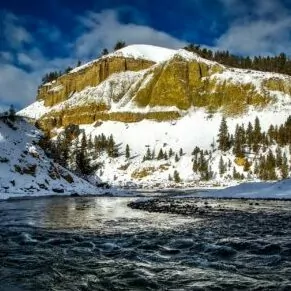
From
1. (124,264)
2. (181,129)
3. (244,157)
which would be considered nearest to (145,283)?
(124,264)

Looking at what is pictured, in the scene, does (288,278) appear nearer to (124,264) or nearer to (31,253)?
(124,264)

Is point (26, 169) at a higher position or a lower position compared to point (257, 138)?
lower

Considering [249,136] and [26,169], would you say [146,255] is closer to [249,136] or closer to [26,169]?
[26,169]

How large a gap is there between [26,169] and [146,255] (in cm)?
5200

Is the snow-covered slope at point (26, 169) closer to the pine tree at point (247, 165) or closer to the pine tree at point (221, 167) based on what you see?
the pine tree at point (221, 167)

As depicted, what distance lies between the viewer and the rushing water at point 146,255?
13602 mm

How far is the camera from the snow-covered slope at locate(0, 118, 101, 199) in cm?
6331

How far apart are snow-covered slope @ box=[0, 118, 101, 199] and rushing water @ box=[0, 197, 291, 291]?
113 feet

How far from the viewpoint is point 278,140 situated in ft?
525

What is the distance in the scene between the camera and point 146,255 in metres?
18.1

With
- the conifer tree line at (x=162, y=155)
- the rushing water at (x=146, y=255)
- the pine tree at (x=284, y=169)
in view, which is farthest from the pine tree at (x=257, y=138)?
the rushing water at (x=146, y=255)

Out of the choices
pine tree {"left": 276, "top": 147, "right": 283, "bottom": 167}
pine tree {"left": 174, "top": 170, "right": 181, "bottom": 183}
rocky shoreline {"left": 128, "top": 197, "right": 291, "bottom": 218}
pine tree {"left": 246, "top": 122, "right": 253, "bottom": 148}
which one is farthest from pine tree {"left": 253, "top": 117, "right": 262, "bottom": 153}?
rocky shoreline {"left": 128, "top": 197, "right": 291, "bottom": 218}

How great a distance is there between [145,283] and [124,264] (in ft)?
9.42

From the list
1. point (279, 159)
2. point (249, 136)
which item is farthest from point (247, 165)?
point (249, 136)
